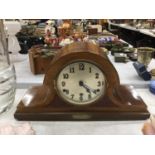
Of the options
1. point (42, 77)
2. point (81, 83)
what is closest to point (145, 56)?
point (42, 77)

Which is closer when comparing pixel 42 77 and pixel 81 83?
pixel 81 83

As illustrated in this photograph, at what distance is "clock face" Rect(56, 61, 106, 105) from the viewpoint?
1.82 ft

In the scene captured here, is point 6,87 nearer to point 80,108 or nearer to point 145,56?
point 80,108

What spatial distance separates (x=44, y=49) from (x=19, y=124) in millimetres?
525

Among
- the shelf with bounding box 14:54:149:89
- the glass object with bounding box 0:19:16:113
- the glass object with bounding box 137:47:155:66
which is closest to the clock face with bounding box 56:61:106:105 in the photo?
the glass object with bounding box 0:19:16:113

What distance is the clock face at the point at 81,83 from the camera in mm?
554

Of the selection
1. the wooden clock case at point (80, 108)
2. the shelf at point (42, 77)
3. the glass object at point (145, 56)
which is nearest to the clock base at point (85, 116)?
the wooden clock case at point (80, 108)

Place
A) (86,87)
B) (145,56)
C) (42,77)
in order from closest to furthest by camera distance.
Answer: (86,87) → (42,77) → (145,56)

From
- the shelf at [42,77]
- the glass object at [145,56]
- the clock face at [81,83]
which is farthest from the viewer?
the glass object at [145,56]

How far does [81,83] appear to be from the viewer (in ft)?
1.86

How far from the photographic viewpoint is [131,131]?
0.53 meters

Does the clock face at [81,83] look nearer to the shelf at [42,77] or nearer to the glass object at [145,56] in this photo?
the shelf at [42,77]

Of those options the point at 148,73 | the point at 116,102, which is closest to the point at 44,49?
the point at 148,73
